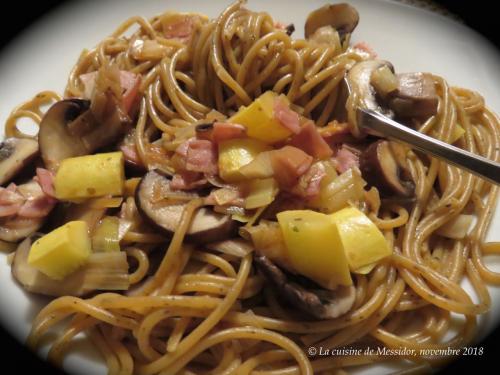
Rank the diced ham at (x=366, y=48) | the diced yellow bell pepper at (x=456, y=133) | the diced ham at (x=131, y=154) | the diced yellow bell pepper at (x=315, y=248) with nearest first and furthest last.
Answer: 1. the diced yellow bell pepper at (x=315, y=248)
2. the diced ham at (x=131, y=154)
3. the diced yellow bell pepper at (x=456, y=133)
4. the diced ham at (x=366, y=48)

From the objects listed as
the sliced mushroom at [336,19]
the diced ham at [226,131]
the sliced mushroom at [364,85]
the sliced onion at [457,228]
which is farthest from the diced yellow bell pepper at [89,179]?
the sliced mushroom at [336,19]

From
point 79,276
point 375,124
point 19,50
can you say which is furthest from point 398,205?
point 19,50

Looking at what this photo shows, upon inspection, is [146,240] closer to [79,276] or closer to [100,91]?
[79,276]

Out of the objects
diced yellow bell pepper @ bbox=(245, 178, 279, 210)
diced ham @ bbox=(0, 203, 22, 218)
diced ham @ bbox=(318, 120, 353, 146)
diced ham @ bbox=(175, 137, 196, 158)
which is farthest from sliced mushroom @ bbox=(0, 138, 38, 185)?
diced ham @ bbox=(318, 120, 353, 146)

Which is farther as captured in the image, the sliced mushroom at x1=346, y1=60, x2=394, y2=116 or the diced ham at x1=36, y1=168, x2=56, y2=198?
the sliced mushroom at x1=346, y1=60, x2=394, y2=116

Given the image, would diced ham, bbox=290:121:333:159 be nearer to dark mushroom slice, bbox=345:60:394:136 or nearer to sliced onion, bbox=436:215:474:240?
dark mushroom slice, bbox=345:60:394:136

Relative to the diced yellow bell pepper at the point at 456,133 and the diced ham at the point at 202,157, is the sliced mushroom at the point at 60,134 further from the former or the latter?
the diced yellow bell pepper at the point at 456,133
